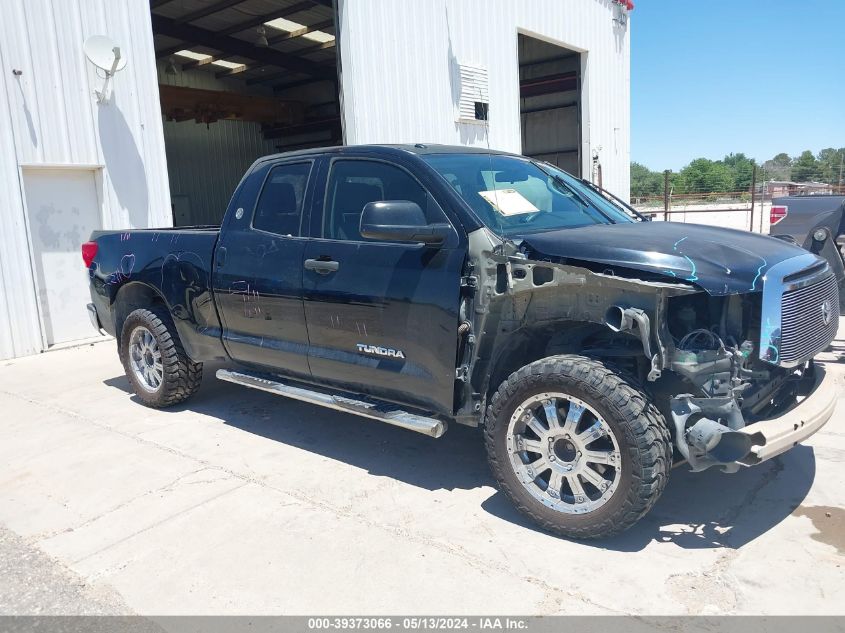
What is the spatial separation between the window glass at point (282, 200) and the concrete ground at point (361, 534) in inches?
62.5

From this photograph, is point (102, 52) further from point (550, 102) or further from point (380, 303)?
point (550, 102)

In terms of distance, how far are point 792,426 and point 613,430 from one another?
0.84 metres

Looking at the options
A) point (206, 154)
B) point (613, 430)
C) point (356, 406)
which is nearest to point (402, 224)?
point (356, 406)

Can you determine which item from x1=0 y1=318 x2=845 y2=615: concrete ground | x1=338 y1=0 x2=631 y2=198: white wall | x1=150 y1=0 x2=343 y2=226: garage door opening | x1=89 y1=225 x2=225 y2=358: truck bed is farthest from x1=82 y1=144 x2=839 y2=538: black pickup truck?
x1=150 y1=0 x2=343 y2=226: garage door opening

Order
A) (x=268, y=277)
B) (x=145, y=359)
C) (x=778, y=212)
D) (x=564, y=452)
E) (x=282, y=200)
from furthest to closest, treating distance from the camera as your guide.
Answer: (x=778, y=212) → (x=145, y=359) → (x=282, y=200) → (x=268, y=277) → (x=564, y=452)

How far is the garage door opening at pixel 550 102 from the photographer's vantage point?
1803cm

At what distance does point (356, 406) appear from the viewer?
4.18m

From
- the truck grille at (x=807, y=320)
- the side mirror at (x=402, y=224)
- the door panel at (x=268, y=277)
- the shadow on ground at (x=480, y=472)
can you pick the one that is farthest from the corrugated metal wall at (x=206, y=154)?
the truck grille at (x=807, y=320)

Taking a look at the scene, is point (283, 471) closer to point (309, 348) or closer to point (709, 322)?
point (309, 348)

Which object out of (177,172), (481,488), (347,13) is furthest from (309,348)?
(177,172)

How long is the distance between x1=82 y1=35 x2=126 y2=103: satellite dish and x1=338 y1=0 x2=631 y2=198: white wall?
3788 millimetres

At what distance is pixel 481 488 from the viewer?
4.05 m

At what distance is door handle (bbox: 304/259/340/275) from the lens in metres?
4.24

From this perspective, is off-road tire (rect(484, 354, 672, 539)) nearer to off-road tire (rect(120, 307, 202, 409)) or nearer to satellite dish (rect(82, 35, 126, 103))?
off-road tire (rect(120, 307, 202, 409))
